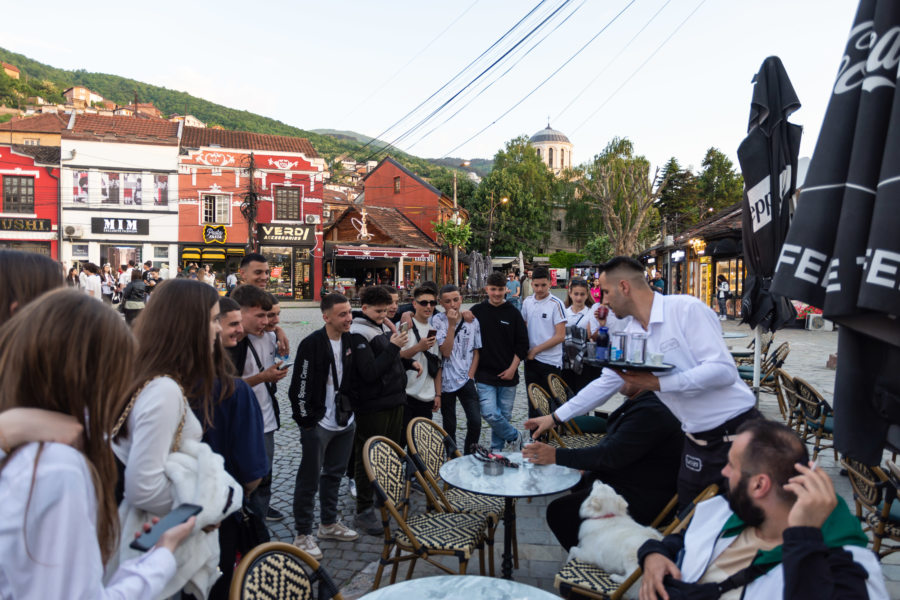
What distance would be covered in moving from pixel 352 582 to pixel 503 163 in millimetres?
58744

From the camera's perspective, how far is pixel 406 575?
371cm

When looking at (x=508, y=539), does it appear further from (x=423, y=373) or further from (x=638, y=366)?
(x=423, y=373)

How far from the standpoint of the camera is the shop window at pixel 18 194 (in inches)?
1212

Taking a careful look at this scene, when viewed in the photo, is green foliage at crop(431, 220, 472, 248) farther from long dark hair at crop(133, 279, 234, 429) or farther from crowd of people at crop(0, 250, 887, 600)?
long dark hair at crop(133, 279, 234, 429)

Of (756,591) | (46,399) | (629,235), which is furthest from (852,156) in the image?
(629,235)

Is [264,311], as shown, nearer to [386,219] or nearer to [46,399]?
[46,399]

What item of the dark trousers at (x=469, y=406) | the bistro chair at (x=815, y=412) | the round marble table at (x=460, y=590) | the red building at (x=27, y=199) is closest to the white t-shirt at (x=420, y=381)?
the dark trousers at (x=469, y=406)

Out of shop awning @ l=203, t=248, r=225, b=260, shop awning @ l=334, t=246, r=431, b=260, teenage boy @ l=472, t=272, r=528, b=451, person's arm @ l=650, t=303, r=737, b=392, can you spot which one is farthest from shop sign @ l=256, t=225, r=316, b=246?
person's arm @ l=650, t=303, r=737, b=392

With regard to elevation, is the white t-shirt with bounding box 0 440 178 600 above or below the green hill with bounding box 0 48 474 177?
below

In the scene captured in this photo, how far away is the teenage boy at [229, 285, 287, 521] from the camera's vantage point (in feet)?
13.1

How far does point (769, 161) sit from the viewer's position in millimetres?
4434

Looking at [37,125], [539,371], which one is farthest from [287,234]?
[539,371]

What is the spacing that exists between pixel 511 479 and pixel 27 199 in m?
37.5

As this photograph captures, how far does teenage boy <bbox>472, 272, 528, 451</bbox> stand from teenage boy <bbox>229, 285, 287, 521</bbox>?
8.08 ft
